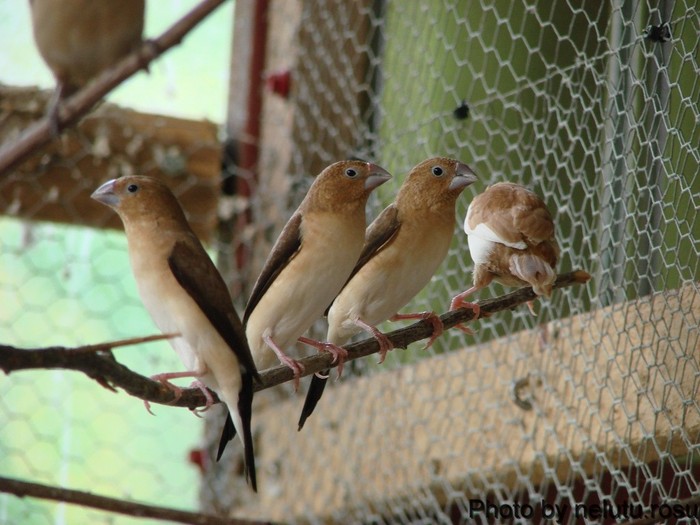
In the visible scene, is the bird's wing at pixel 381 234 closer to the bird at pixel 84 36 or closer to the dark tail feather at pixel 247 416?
the dark tail feather at pixel 247 416

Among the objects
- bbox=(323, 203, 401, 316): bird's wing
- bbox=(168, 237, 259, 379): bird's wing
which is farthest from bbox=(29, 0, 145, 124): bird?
bbox=(168, 237, 259, 379): bird's wing

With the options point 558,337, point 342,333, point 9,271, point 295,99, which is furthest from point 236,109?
point 342,333

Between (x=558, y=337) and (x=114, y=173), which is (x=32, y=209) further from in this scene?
(x=558, y=337)

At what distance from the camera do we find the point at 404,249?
106cm

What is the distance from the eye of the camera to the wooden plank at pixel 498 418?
1294 mm

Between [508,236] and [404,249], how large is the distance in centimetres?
10

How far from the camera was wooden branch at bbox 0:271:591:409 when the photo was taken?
24.2 inches

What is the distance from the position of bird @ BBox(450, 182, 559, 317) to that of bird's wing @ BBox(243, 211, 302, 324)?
160 millimetres

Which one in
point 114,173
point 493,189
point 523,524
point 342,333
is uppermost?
point 114,173

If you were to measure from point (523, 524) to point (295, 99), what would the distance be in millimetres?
1185

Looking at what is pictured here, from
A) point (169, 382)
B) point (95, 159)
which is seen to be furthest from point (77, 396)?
point (169, 382)

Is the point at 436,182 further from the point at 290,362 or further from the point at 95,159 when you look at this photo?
the point at 95,159

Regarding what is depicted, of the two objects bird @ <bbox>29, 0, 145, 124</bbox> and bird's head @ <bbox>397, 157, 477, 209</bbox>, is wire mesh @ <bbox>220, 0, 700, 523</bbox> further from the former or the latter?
bird @ <bbox>29, 0, 145, 124</bbox>

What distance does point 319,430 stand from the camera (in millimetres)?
2229
